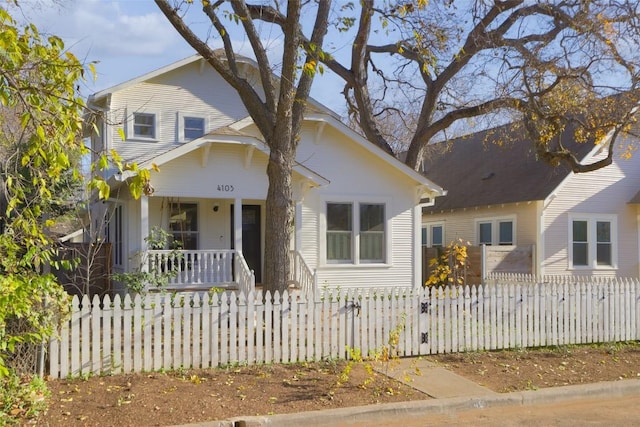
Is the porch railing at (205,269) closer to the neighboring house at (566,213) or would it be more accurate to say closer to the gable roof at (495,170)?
the neighboring house at (566,213)

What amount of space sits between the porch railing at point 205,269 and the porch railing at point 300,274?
130cm

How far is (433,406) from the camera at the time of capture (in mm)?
7660

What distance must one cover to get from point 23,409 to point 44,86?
11.1 feet

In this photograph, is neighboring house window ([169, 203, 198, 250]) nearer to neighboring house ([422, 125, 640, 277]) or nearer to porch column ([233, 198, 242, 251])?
porch column ([233, 198, 242, 251])

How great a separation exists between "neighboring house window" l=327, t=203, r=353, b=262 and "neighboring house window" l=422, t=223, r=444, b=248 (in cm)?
921

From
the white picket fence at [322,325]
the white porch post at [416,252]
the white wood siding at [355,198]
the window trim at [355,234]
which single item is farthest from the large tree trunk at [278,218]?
the white porch post at [416,252]

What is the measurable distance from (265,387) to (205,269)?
7411mm

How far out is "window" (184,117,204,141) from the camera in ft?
60.8

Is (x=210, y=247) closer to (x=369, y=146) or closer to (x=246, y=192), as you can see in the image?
(x=246, y=192)

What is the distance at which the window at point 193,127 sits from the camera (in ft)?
60.8

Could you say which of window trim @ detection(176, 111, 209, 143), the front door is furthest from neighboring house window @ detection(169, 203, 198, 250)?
window trim @ detection(176, 111, 209, 143)

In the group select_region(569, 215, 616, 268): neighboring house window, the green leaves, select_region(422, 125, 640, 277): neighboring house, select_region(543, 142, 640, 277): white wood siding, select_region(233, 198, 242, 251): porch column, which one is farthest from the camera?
select_region(569, 215, 616, 268): neighboring house window

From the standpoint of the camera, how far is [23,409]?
6719 millimetres

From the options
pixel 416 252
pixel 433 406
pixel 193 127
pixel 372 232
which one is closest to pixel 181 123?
pixel 193 127
